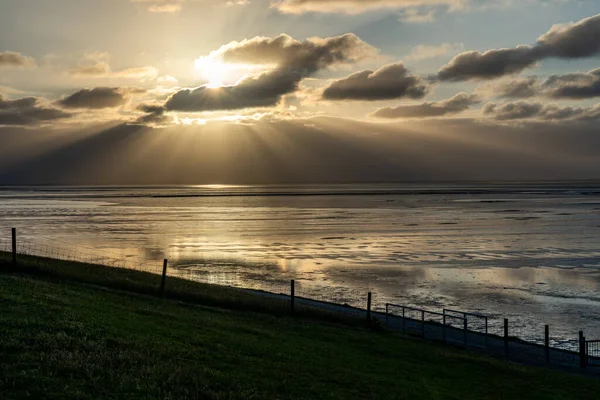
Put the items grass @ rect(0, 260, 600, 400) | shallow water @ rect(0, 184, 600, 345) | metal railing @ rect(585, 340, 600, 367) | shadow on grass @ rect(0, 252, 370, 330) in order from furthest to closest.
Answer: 1. shallow water @ rect(0, 184, 600, 345)
2. shadow on grass @ rect(0, 252, 370, 330)
3. metal railing @ rect(585, 340, 600, 367)
4. grass @ rect(0, 260, 600, 400)

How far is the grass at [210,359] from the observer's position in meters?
15.6

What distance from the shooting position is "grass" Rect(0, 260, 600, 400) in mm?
15648

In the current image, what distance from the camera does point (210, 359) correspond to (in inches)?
774

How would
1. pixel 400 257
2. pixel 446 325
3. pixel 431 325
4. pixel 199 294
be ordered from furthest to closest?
pixel 400 257
pixel 199 294
pixel 446 325
pixel 431 325

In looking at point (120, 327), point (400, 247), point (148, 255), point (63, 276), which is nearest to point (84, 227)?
point (148, 255)

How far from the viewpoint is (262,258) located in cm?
6706

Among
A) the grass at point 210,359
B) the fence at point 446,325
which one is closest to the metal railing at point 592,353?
the fence at point 446,325

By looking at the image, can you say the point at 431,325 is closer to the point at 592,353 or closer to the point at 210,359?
the point at 592,353

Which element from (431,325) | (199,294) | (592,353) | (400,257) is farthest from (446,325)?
(400,257)

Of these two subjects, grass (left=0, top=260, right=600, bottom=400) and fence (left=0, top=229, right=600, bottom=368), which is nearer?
grass (left=0, top=260, right=600, bottom=400)

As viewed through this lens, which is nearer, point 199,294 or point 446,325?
point 446,325

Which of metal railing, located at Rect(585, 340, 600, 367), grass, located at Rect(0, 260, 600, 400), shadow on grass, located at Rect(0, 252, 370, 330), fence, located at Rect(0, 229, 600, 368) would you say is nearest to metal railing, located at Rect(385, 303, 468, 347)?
fence, located at Rect(0, 229, 600, 368)

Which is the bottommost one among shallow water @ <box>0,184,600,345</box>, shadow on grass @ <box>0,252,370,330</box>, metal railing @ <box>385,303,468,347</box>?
shallow water @ <box>0,184,600,345</box>

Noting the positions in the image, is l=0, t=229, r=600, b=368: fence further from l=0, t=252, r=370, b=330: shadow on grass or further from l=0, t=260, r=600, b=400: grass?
l=0, t=260, r=600, b=400: grass
